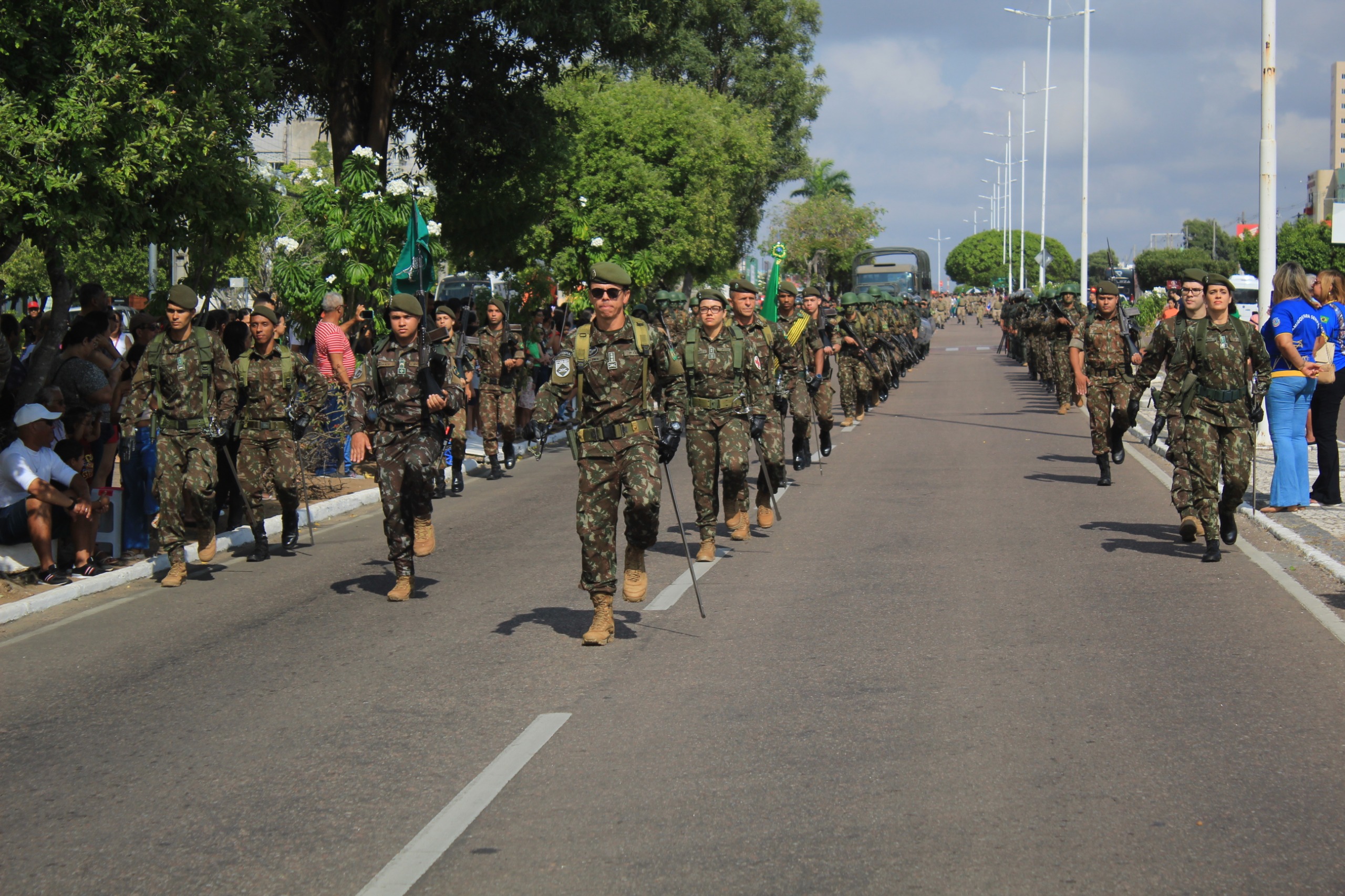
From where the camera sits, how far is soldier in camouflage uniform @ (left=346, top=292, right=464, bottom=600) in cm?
922

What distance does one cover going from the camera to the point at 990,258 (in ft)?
595

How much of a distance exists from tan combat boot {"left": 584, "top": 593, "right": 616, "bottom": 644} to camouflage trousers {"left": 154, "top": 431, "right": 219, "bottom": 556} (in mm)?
3747

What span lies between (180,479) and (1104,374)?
9266 mm

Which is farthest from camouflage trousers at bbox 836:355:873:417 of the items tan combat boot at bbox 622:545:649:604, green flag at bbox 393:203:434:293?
tan combat boot at bbox 622:545:649:604

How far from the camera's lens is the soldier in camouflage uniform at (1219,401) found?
9984mm

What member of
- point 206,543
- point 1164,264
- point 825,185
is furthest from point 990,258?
point 206,543

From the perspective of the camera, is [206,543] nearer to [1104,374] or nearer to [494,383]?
[494,383]

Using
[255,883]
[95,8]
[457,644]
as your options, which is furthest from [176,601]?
[255,883]

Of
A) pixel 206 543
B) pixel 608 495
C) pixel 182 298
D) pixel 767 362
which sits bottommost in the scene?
pixel 206 543

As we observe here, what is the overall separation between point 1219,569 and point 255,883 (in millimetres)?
7252

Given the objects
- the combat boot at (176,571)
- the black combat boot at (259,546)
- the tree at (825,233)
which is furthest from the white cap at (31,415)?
the tree at (825,233)

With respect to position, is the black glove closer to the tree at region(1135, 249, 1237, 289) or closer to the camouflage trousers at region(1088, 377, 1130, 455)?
the camouflage trousers at region(1088, 377, 1130, 455)

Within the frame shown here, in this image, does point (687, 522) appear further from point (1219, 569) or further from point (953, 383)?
point (953, 383)

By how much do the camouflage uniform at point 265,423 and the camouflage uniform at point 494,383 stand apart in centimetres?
492
